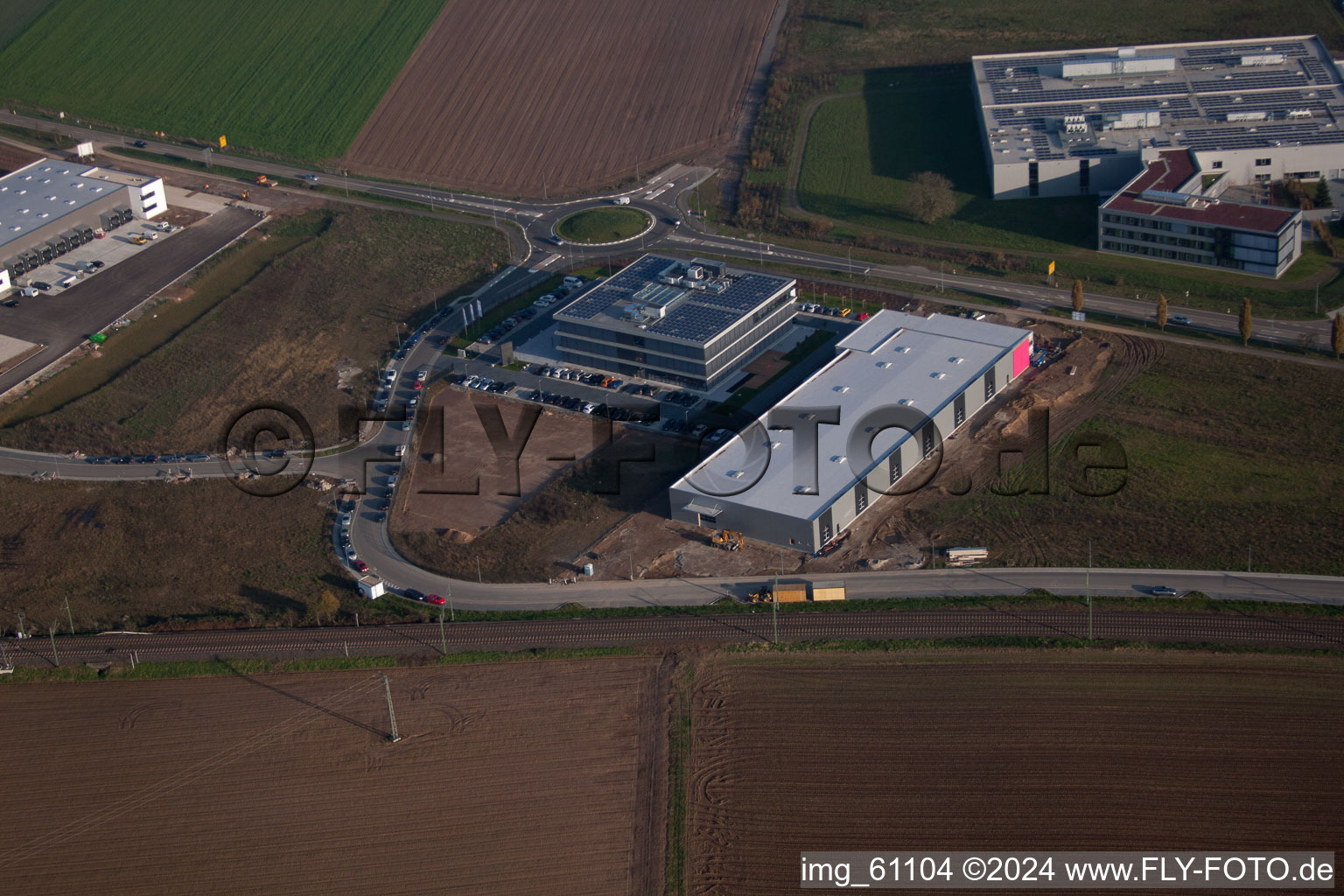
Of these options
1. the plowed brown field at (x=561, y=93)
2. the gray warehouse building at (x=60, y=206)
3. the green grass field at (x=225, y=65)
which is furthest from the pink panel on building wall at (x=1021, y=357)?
the gray warehouse building at (x=60, y=206)

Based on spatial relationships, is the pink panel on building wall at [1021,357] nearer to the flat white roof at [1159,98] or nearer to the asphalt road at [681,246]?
the asphalt road at [681,246]

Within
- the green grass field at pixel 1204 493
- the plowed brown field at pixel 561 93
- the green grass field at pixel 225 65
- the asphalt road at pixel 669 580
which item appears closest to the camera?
the asphalt road at pixel 669 580

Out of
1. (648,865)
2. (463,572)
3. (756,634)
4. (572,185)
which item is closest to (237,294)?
(572,185)

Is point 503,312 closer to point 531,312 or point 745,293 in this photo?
point 531,312

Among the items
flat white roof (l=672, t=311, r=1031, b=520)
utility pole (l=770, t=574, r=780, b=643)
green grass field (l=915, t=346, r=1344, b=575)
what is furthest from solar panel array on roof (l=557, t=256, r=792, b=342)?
utility pole (l=770, t=574, r=780, b=643)

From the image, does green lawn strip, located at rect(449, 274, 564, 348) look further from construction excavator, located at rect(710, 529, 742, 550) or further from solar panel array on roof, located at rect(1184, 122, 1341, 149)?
solar panel array on roof, located at rect(1184, 122, 1341, 149)

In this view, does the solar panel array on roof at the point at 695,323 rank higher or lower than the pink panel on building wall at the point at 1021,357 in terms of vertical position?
higher

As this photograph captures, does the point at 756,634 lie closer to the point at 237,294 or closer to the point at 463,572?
the point at 463,572
